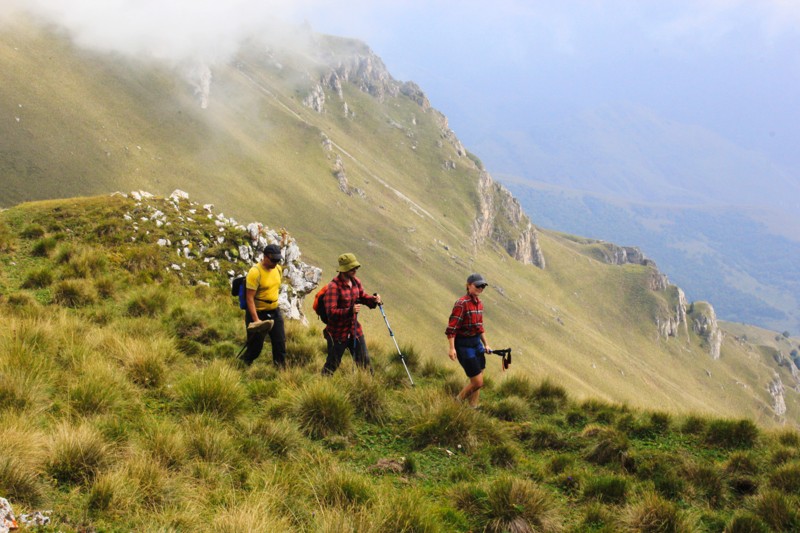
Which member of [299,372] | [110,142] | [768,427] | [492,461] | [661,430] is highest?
[768,427]

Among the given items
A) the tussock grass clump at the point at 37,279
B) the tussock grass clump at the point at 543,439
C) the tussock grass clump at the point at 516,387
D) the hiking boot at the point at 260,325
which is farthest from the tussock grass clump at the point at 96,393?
the tussock grass clump at the point at 516,387

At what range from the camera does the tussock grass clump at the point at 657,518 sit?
20.2 ft

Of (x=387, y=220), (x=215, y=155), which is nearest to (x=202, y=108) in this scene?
(x=215, y=155)

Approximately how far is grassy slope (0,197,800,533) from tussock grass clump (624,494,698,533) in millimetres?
22

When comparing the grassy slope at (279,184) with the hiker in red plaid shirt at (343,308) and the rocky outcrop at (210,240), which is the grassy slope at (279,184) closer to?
the rocky outcrop at (210,240)

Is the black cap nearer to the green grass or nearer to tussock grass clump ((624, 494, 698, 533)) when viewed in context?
the green grass

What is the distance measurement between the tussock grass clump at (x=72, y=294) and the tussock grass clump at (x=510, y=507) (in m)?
10.4

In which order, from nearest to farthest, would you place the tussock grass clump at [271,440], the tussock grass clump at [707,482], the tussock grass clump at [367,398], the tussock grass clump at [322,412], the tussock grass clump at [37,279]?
the tussock grass clump at [271,440] < the tussock grass clump at [707,482] < the tussock grass clump at [322,412] < the tussock grass clump at [367,398] < the tussock grass clump at [37,279]

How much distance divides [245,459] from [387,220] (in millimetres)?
153767

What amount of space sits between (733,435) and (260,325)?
9.13 meters

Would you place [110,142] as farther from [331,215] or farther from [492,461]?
[492,461]

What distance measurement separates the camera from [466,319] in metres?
10.4

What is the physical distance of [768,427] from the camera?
34.5 ft

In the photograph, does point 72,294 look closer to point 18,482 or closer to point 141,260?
point 141,260
